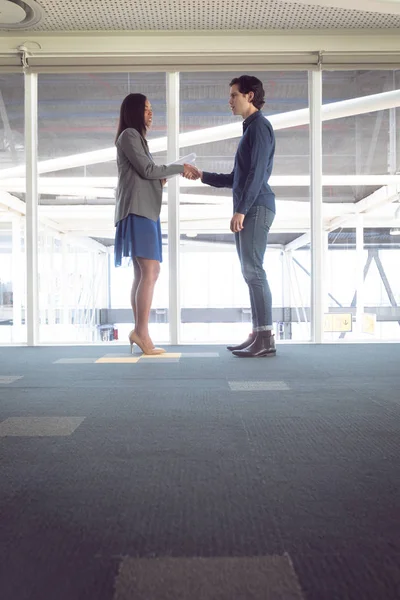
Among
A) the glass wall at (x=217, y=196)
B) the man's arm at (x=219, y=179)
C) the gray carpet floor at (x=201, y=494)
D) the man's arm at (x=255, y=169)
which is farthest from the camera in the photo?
the glass wall at (x=217, y=196)

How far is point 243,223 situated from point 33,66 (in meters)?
1.94

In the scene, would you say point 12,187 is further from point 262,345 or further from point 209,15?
point 262,345

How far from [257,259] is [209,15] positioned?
66.5 inches

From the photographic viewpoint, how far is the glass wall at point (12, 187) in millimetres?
3727

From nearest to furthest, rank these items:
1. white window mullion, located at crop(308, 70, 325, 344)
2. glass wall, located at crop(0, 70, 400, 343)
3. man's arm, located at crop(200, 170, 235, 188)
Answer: man's arm, located at crop(200, 170, 235, 188), white window mullion, located at crop(308, 70, 325, 344), glass wall, located at crop(0, 70, 400, 343)

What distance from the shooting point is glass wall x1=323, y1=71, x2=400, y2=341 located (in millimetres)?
3742

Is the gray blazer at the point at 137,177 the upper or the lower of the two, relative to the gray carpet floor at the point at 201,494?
upper

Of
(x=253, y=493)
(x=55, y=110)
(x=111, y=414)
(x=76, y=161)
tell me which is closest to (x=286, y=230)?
(x=76, y=161)

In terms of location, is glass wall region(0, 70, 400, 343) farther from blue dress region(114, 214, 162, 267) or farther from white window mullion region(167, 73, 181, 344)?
blue dress region(114, 214, 162, 267)

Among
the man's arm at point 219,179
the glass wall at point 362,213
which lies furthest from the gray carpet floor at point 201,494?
the glass wall at point 362,213

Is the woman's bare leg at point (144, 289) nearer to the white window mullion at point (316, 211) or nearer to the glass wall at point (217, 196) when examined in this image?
the glass wall at point (217, 196)

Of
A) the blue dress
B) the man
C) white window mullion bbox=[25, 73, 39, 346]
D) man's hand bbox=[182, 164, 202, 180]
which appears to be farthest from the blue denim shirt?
white window mullion bbox=[25, 73, 39, 346]

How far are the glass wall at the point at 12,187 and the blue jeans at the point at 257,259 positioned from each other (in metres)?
1.75

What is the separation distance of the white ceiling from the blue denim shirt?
93 cm
